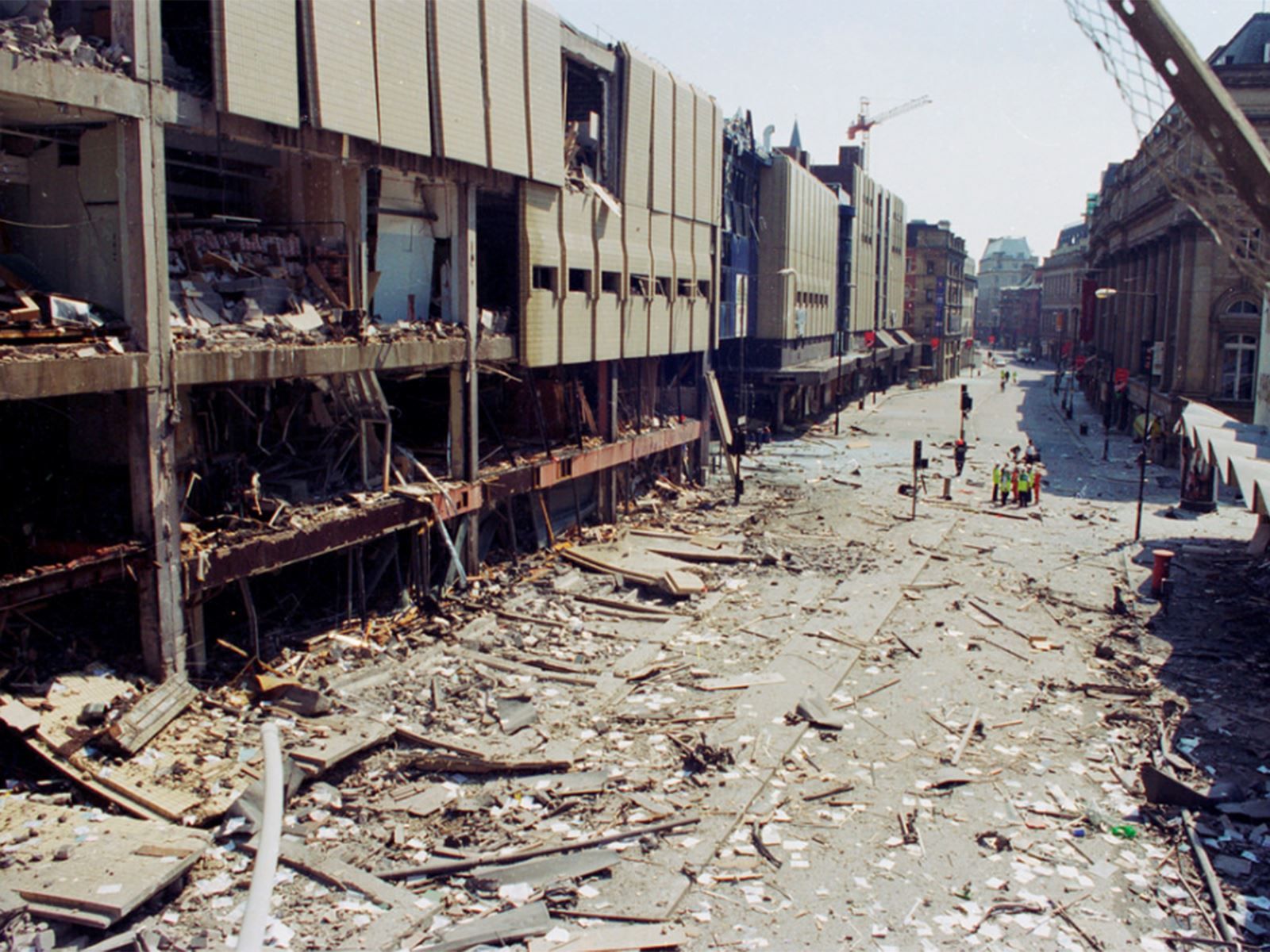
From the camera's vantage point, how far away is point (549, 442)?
2328cm

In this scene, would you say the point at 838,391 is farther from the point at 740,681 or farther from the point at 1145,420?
the point at 740,681

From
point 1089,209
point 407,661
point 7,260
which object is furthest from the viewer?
point 1089,209

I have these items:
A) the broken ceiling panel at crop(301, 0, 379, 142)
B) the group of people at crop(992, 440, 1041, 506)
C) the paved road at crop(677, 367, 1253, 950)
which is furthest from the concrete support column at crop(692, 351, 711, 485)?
the broken ceiling panel at crop(301, 0, 379, 142)

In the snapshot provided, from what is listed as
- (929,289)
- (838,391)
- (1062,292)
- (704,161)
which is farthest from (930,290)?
(704,161)

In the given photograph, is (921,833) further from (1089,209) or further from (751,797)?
(1089,209)

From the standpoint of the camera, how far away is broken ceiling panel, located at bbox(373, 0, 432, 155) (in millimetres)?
15883

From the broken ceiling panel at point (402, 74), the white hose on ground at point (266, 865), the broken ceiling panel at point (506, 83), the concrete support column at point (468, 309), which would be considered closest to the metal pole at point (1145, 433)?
the concrete support column at point (468, 309)

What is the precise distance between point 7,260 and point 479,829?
9.25m

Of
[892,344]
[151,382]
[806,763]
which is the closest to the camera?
[151,382]

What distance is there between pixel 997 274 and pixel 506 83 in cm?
17242

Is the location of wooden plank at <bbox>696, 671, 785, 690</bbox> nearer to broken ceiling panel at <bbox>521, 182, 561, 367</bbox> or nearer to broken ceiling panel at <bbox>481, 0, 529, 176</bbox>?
broken ceiling panel at <bbox>521, 182, 561, 367</bbox>

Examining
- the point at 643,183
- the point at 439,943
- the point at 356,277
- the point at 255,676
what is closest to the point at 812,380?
the point at 643,183

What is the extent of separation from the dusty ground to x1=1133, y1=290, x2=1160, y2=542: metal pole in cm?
266

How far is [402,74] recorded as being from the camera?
16.4m
